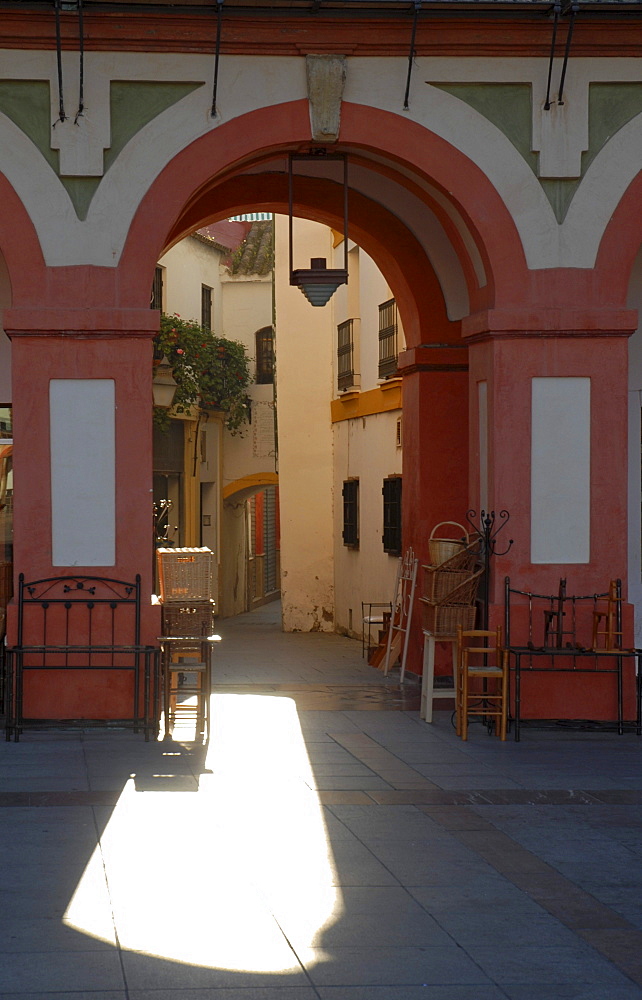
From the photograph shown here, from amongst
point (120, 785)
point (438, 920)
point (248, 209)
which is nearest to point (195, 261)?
point (248, 209)

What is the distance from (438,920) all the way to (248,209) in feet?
30.0

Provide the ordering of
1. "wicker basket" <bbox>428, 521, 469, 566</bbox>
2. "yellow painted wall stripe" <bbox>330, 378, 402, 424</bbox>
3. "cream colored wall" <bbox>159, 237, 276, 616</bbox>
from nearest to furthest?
"wicker basket" <bbox>428, 521, 469, 566</bbox>, "yellow painted wall stripe" <bbox>330, 378, 402, 424</bbox>, "cream colored wall" <bbox>159, 237, 276, 616</bbox>

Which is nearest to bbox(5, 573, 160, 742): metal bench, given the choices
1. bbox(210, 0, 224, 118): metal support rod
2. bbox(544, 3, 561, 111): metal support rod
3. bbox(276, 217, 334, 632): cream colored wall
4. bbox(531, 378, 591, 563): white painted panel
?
bbox(531, 378, 591, 563): white painted panel

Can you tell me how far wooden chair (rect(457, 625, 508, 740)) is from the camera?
376 inches

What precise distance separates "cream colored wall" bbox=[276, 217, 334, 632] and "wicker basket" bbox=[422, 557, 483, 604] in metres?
11.3

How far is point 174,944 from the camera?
5.00 meters

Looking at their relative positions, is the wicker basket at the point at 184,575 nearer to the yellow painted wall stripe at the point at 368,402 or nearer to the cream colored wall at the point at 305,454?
the yellow painted wall stripe at the point at 368,402

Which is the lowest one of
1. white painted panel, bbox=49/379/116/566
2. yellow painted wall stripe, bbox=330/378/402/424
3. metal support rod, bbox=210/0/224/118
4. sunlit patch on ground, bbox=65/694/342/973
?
sunlit patch on ground, bbox=65/694/342/973

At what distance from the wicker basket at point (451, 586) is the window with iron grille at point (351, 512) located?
9342mm

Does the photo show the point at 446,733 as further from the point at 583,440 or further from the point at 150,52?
the point at 150,52

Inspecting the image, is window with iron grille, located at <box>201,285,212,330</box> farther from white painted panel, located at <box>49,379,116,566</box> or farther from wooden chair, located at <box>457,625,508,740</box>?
wooden chair, located at <box>457,625,508,740</box>

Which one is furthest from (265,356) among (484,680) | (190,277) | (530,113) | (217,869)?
(217,869)

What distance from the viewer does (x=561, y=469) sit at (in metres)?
10.1

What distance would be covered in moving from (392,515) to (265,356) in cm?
1107
